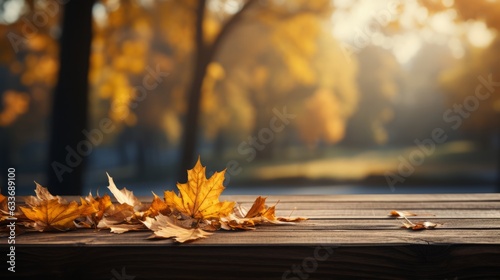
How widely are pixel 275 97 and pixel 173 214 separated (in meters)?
22.9

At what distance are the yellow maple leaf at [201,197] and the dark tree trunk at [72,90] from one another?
515 centimetres

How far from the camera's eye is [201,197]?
76.8 inches

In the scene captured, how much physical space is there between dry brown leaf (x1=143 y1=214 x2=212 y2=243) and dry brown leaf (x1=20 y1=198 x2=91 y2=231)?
0.80ft

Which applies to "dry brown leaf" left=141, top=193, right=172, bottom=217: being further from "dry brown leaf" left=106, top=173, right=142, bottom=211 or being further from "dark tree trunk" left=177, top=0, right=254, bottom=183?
"dark tree trunk" left=177, top=0, right=254, bottom=183

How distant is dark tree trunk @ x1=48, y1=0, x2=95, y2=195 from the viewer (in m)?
6.90

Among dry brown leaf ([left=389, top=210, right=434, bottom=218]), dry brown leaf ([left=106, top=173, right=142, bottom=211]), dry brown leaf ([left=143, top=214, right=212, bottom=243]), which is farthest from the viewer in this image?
dry brown leaf ([left=106, top=173, right=142, bottom=211])

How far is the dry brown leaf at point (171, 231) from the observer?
170cm
